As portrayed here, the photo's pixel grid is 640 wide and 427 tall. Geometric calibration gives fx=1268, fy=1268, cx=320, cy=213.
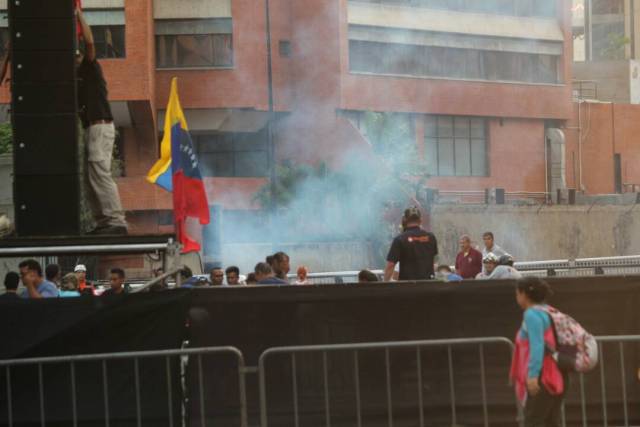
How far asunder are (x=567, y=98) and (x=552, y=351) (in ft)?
145

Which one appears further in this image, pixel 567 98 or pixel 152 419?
pixel 567 98

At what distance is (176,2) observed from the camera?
140 ft

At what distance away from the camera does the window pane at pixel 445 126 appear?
1880 inches

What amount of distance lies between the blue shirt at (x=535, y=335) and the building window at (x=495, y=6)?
39.0 meters

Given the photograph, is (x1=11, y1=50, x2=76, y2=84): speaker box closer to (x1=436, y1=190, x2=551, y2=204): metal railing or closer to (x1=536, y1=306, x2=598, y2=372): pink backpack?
(x1=536, y1=306, x2=598, y2=372): pink backpack

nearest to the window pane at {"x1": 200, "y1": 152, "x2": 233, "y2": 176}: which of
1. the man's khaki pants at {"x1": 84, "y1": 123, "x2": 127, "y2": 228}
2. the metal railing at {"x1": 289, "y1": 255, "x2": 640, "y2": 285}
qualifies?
the metal railing at {"x1": 289, "y1": 255, "x2": 640, "y2": 285}

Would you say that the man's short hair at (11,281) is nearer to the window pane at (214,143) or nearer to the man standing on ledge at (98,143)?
the man standing on ledge at (98,143)

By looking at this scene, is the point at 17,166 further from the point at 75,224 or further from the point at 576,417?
the point at 576,417

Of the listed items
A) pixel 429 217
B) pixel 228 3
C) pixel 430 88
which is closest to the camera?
pixel 429 217

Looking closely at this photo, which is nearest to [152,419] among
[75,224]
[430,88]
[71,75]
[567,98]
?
[75,224]

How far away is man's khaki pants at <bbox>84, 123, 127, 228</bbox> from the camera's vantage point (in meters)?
9.73

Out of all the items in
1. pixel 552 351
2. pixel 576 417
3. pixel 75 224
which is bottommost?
pixel 576 417

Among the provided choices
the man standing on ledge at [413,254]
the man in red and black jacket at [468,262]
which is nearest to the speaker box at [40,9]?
the man standing on ledge at [413,254]

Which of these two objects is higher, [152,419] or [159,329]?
[159,329]
